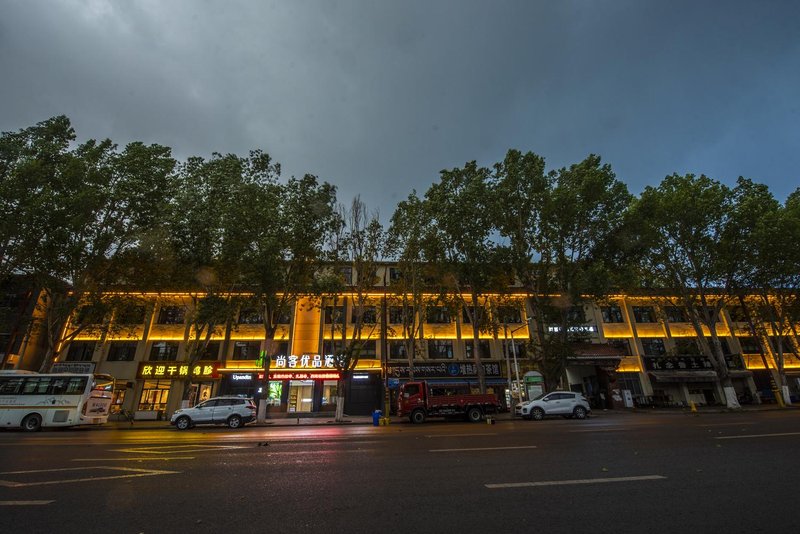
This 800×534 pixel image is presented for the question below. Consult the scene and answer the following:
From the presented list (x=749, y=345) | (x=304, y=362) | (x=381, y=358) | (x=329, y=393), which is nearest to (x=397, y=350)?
(x=381, y=358)

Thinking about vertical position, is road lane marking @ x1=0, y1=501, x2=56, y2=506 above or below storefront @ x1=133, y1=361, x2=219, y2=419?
below

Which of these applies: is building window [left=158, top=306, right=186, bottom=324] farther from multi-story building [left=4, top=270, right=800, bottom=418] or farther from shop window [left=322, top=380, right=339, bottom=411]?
shop window [left=322, top=380, right=339, bottom=411]

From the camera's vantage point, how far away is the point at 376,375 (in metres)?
32.2

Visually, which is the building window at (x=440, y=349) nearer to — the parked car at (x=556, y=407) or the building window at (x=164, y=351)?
the parked car at (x=556, y=407)

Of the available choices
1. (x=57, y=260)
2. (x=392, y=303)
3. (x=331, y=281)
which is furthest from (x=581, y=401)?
(x=57, y=260)

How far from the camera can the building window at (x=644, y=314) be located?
36.2 meters

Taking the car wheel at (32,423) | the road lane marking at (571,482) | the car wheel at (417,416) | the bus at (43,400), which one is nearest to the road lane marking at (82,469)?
the road lane marking at (571,482)

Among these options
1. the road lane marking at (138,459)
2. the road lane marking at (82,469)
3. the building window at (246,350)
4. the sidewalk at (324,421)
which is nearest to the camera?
the road lane marking at (82,469)

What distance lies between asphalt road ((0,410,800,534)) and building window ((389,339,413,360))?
2407 centimetres

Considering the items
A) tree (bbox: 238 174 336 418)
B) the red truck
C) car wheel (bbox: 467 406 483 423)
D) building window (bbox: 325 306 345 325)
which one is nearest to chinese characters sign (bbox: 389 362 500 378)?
building window (bbox: 325 306 345 325)

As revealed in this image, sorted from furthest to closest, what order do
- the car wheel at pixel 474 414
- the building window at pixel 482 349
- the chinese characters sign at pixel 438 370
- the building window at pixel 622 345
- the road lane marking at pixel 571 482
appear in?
the building window at pixel 622 345 → the building window at pixel 482 349 → the chinese characters sign at pixel 438 370 → the car wheel at pixel 474 414 → the road lane marking at pixel 571 482

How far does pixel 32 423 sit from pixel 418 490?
25.7m

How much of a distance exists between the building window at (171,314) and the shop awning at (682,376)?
41585 millimetres

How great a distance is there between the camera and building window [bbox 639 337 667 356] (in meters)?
34.8
